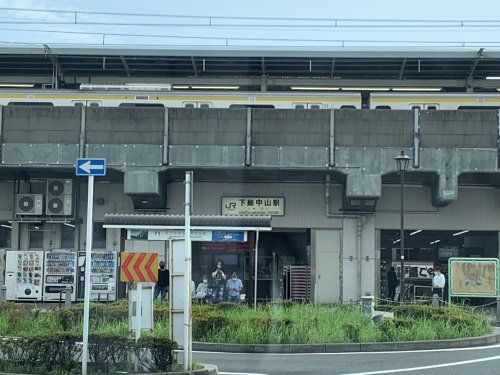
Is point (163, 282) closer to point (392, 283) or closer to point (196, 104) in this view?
point (196, 104)

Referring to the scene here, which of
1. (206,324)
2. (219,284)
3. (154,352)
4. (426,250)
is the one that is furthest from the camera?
(426,250)

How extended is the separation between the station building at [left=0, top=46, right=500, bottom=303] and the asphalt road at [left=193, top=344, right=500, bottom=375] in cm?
1029

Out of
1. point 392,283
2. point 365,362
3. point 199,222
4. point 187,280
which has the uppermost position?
point 199,222

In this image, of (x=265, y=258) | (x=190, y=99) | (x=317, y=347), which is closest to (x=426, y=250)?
(x=265, y=258)

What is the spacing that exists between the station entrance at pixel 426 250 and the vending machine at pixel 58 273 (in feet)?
43.9

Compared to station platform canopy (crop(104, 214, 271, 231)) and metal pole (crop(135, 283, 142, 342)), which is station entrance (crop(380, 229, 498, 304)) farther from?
metal pole (crop(135, 283, 142, 342))

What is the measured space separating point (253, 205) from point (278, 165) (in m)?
2.95

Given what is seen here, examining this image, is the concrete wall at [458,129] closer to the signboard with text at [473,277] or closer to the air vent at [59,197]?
the signboard with text at [473,277]

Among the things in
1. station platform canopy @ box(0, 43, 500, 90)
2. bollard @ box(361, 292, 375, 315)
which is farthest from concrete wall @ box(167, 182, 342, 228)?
bollard @ box(361, 292, 375, 315)

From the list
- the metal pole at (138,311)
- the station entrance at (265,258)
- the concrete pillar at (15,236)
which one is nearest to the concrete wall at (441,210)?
the station entrance at (265,258)

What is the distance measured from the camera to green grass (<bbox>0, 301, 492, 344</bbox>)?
53.2 feet

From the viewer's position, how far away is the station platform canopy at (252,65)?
34219 millimetres

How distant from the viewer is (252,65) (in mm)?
35594

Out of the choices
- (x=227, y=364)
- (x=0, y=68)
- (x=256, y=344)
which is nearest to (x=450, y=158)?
(x=256, y=344)
